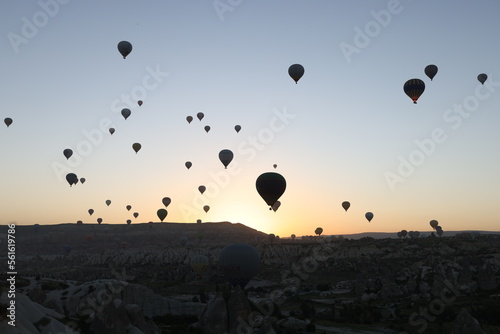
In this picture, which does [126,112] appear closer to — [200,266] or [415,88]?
[200,266]

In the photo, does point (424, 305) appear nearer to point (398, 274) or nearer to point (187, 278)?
point (398, 274)

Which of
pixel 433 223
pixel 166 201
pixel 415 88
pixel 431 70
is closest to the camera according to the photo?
pixel 415 88

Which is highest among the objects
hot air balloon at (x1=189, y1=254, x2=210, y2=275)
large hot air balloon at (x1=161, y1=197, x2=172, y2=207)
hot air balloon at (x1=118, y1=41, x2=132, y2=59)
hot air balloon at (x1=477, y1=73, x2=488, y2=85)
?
hot air balloon at (x1=118, y1=41, x2=132, y2=59)

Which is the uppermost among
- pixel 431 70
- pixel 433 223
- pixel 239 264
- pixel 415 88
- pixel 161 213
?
pixel 431 70

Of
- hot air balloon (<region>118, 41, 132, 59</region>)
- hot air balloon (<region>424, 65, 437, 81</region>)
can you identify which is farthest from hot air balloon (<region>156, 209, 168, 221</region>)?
hot air balloon (<region>424, 65, 437, 81</region>)

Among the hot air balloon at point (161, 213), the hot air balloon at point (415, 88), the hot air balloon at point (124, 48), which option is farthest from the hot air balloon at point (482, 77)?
the hot air balloon at point (161, 213)

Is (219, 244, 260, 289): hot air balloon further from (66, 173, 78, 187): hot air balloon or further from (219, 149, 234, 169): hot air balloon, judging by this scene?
(66, 173, 78, 187): hot air balloon

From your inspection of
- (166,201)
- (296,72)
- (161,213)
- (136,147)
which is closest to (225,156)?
(296,72)
